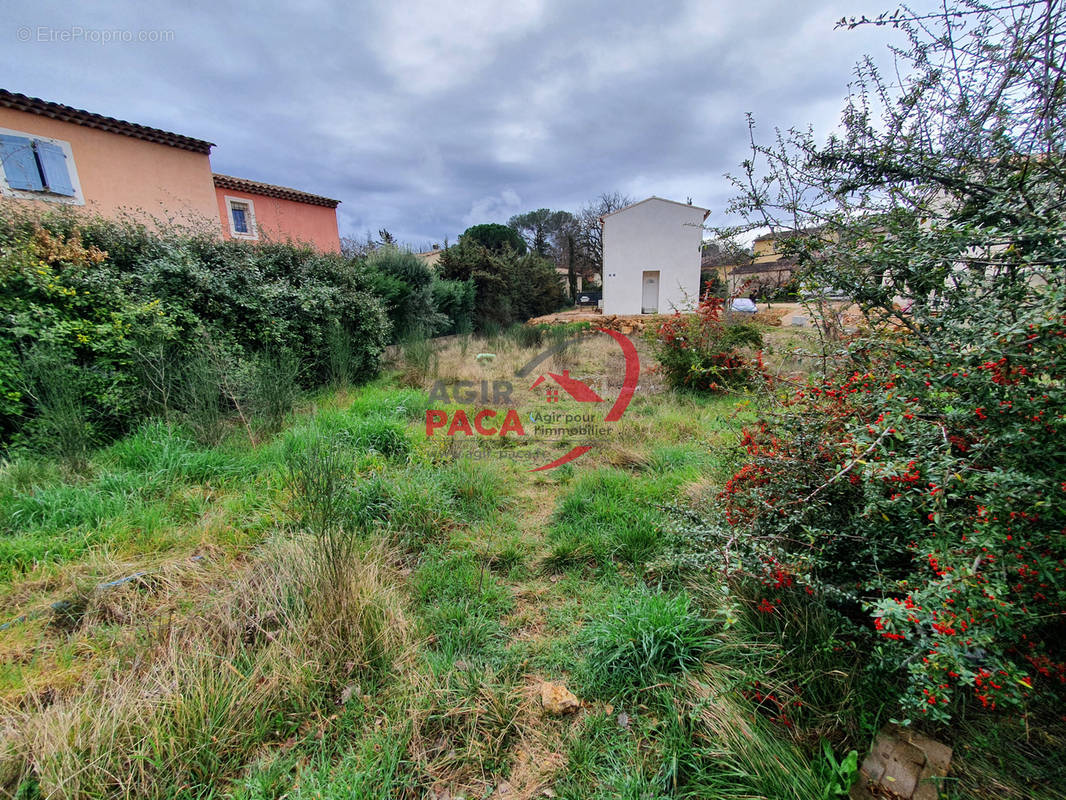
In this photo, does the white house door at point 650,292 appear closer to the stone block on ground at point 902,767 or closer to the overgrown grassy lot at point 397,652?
the overgrown grassy lot at point 397,652

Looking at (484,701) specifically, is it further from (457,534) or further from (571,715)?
(457,534)

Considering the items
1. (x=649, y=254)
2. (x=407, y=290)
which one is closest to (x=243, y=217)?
(x=407, y=290)

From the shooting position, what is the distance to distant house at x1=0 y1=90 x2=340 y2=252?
848 cm

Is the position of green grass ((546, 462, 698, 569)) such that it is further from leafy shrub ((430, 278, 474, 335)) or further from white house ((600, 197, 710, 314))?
white house ((600, 197, 710, 314))

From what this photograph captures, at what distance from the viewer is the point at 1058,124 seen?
132cm

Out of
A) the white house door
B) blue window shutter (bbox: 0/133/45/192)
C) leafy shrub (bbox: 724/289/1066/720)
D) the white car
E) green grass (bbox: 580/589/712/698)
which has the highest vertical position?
blue window shutter (bbox: 0/133/45/192)

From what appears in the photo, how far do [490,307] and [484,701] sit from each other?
47.2ft

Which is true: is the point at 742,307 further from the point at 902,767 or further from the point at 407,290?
the point at 902,767

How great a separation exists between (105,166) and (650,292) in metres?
18.9

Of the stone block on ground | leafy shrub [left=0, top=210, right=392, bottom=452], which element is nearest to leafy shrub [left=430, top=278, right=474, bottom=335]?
leafy shrub [left=0, top=210, right=392, bottom=452]

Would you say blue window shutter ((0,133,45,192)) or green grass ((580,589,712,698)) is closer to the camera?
green grass ((580,589,712,698))

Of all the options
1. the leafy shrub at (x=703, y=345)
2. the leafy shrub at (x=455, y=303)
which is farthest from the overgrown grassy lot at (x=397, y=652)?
the leafy shrub at (x=455, y=303)

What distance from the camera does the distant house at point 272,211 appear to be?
1353cm

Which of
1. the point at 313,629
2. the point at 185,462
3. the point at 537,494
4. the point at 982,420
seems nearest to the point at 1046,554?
the point at 982,420
